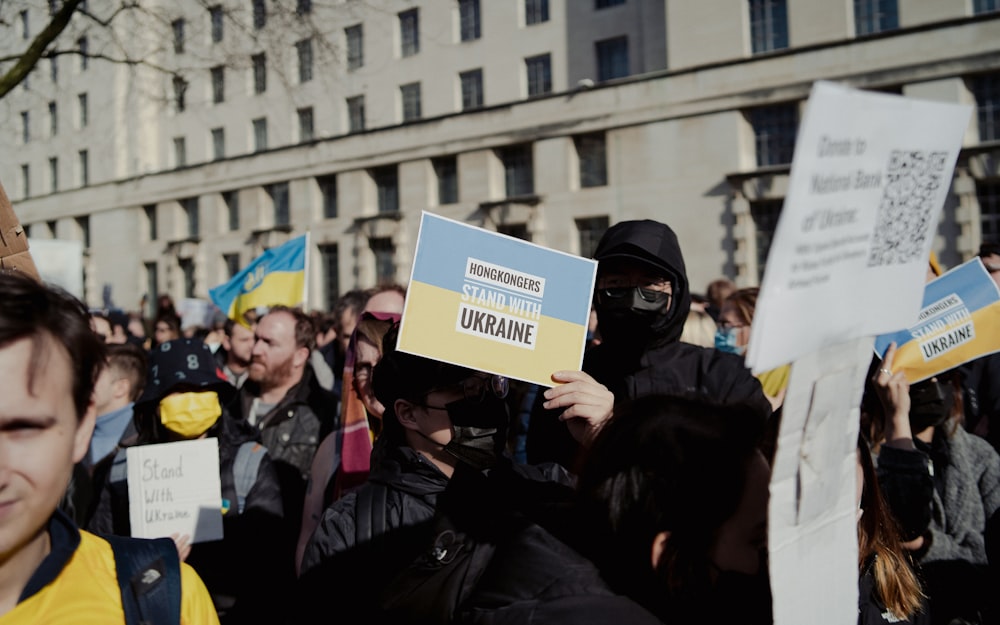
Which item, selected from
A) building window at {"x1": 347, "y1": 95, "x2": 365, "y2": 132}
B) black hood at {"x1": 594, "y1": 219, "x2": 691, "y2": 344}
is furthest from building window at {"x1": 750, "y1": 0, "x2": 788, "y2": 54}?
black hood at {"x1": 594, "y1": 219, "x2": 691, "y2": 344}

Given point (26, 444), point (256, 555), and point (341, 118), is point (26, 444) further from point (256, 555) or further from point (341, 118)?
point (341, 118)

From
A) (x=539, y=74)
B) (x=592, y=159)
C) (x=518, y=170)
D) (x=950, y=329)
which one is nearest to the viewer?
(x=950, y=329)

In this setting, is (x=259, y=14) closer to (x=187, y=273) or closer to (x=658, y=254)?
(x=658, y=254)

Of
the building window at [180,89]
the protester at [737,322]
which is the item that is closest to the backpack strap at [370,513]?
the protester at [737,322]

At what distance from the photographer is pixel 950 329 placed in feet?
10.8

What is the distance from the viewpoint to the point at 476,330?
2.41 metres

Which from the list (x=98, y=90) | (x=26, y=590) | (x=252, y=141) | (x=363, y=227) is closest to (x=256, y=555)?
(x=26, y=590)

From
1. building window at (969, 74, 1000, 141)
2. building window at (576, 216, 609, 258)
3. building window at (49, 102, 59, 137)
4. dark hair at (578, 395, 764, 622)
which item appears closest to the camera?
dark hair at (578, 395, 764, 622)

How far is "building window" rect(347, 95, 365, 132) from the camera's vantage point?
34562mm

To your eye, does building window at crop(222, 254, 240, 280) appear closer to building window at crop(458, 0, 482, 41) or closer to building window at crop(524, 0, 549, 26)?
building window at crop(458, 0, 482, 41)

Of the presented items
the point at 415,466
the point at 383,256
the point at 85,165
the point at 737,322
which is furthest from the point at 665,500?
the point at 85,165

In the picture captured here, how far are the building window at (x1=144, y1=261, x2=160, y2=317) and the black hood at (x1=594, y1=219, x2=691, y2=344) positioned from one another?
138 feet

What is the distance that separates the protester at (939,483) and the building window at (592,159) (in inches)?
933

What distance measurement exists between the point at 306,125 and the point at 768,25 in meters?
20.0
